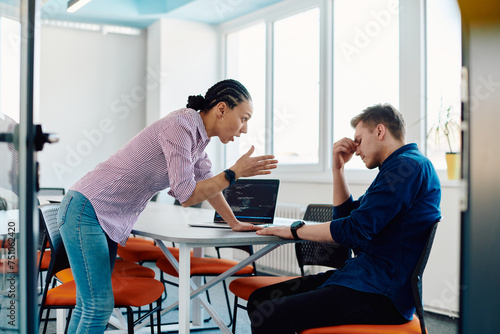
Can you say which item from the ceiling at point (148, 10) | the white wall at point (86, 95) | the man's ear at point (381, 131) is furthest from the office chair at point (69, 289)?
Answer: the white wall at point (86, 95)

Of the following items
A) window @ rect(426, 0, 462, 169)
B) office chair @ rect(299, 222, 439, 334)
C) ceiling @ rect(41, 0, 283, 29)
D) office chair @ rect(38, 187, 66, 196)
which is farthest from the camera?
ceiling @ rect(41, 0, 283, 29)

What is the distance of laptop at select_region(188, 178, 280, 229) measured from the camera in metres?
2.41

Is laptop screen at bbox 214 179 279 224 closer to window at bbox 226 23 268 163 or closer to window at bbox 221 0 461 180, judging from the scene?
window at bbox 221 0 461 180

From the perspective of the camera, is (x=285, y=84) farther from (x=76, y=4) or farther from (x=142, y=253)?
(x=142, y=253)

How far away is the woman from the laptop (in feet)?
1.84

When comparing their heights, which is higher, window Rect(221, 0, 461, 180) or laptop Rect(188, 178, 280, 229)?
window Rect(221, 0, 461, 180)

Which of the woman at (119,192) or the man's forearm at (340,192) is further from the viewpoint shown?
the man's forearm at (340,192)

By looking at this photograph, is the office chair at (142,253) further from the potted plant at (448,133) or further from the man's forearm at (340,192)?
the potted plant at (448,133)

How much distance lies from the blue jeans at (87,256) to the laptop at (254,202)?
63 centimetres

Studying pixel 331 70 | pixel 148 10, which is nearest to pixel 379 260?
pixel 331 70

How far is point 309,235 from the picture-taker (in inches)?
72.1

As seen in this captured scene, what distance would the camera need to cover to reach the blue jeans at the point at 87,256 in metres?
1.76

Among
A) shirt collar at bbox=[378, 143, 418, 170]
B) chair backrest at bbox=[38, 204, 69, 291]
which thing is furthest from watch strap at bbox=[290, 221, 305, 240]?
chair backrest at bbox=[38, 204, 69, 291]

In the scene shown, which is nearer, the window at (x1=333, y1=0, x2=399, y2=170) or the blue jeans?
the blue jeans
